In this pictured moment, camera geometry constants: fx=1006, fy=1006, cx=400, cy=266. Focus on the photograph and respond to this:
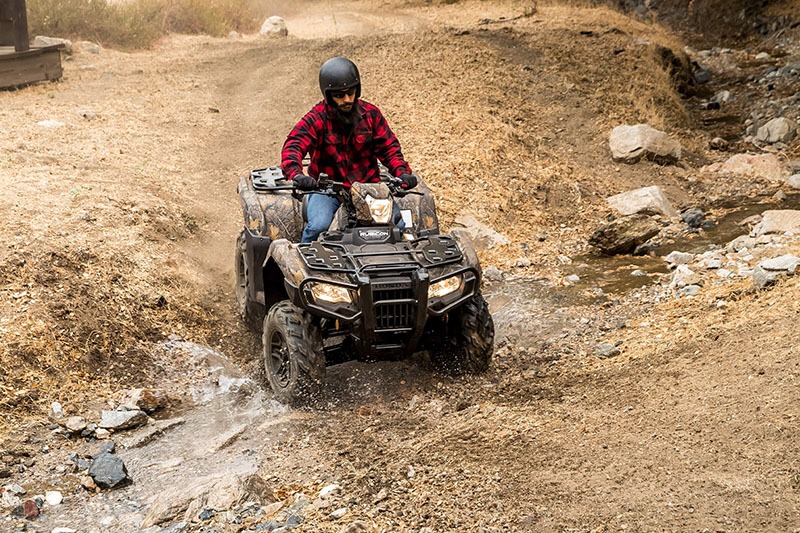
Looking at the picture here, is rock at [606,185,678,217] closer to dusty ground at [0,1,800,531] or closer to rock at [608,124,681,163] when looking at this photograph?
dusty ground at [0,1,800,531]

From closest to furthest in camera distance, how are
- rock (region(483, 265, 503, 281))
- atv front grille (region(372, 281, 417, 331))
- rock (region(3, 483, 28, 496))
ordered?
rock (region(3, 483, 28, 496)) < atv front grille (region(372, 281, 417, 331)) < rock (region(483, 265, 503, 281))

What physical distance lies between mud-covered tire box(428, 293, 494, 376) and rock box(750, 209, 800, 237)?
4.26m

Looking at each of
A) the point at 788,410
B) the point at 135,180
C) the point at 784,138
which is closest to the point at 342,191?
the point at 788,410

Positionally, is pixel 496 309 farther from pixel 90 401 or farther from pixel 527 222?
pixel 90 401

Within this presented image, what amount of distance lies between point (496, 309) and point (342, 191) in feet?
7.78

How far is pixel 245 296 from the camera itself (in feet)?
27.4

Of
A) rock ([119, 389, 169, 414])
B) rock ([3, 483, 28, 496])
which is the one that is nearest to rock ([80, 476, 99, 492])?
rock ([3, 483, 28, 496])

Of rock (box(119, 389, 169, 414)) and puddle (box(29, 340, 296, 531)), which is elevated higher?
rock (box(119, 389, 169, 414))

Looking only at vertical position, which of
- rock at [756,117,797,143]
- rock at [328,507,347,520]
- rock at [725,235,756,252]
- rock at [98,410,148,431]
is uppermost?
rock at [756,117,797,143]

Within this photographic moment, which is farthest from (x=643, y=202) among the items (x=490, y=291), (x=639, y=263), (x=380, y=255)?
(x=380, y=255)

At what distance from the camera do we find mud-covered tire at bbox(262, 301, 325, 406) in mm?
6707

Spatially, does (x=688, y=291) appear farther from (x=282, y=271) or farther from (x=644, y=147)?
(x=644, y=147)

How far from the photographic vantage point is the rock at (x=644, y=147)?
1370 centimetres

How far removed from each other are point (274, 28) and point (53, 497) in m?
19.5
